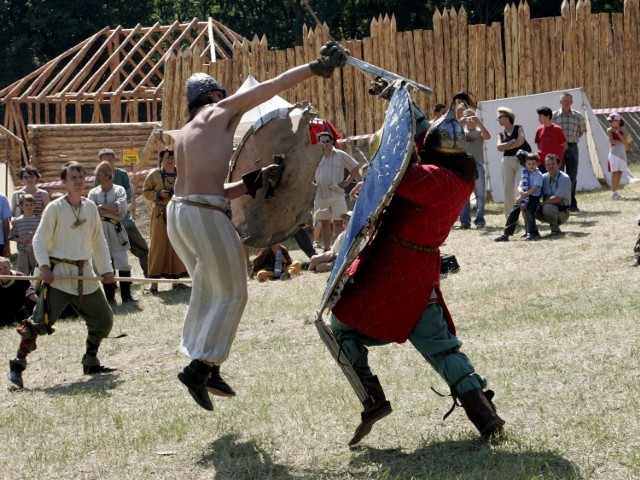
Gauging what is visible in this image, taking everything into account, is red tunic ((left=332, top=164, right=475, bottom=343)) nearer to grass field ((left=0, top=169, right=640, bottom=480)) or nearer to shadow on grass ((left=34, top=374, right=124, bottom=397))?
grass field ((left=0, top=169, right=640, bottom=480))

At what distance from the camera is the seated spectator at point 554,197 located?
12859 mm

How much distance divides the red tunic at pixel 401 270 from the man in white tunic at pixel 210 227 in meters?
0.70

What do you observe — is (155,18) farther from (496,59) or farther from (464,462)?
(464,462)

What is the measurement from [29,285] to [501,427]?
23.3 ft

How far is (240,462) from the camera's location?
210 inches

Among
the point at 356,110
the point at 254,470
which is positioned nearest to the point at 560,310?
the point at 254,470

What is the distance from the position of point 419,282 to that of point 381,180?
0.56 metres

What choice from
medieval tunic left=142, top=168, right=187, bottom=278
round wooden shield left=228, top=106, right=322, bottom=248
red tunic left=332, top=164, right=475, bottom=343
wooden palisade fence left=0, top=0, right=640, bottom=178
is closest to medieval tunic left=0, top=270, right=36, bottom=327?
medieval tunic left=142, top=168, right=187, bottom=278

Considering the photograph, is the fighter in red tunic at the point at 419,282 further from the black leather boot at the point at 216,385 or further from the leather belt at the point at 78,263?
the leather belt at the point at 78,263

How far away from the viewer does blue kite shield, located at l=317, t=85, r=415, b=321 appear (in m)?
4.80

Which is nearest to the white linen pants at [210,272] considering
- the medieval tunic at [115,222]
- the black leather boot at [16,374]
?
the black leather boot at [16,374]

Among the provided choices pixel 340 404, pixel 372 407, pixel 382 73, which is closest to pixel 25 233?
pixel 340 404

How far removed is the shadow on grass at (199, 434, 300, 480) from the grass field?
1 centimetres

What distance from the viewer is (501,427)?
509 cm
